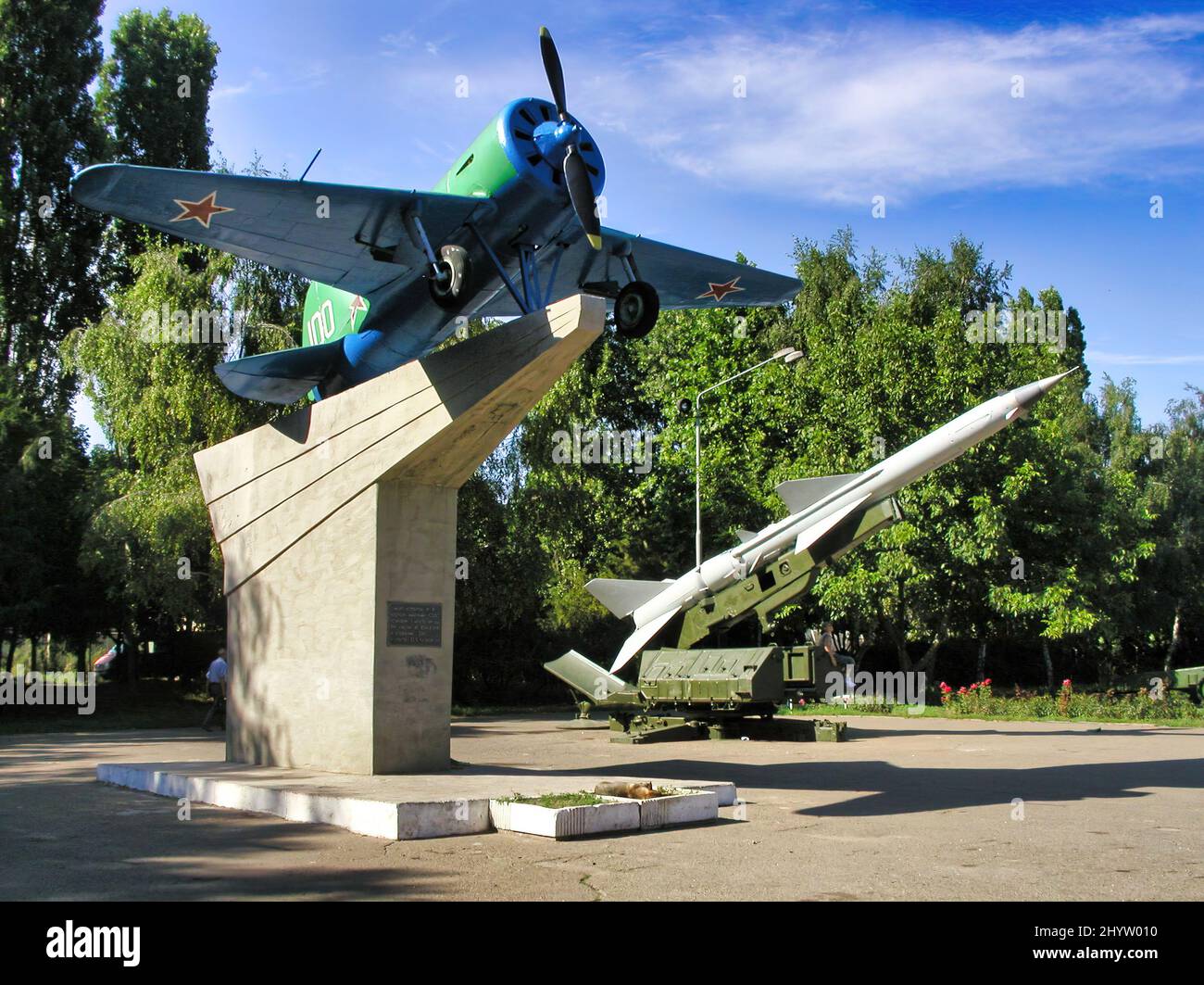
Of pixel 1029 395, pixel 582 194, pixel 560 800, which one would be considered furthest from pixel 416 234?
pixel 1029 395

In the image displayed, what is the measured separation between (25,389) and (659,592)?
21.0 m

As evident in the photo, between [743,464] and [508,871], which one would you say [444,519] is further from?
[743,464]

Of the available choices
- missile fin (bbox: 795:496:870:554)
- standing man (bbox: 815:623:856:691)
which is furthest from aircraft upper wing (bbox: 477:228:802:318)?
standing man (bbox: 815:623:856:691)

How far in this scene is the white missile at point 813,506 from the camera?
57.4 feet

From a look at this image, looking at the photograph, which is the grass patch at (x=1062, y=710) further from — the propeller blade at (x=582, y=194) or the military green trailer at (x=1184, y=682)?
the propeller blade at (x=582, y=194)

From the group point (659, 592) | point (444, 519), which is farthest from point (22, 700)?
point (444, 519)

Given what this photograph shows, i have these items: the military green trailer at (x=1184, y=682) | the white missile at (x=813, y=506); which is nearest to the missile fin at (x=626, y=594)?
the white missile at (x=813, y=506)

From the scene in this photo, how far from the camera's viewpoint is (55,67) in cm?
3197

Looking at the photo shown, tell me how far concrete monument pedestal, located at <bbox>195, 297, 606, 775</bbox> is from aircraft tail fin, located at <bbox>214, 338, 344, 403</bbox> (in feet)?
2.62

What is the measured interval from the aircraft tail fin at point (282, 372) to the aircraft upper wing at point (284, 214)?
1.02m

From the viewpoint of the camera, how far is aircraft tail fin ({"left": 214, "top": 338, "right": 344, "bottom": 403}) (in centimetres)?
1245

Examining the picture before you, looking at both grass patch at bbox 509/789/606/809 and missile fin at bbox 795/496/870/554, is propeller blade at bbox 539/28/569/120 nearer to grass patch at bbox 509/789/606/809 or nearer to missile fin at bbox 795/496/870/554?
grass patch at bbox 509/789/606/809

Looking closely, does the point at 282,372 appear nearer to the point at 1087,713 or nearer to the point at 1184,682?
the point at 1087,713
